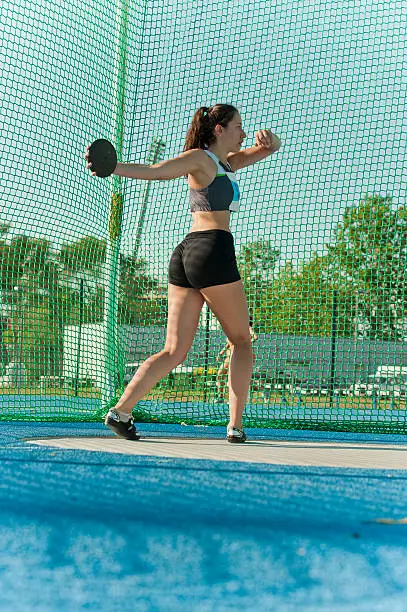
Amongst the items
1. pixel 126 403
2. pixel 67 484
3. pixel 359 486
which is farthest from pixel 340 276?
pixel 67 484

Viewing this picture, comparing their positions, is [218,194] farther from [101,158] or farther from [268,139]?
[101,158]

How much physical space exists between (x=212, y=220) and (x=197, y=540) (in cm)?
261

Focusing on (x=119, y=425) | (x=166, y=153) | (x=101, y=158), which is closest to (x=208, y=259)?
(x=101, y=158)

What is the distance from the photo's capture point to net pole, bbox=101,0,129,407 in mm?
6238

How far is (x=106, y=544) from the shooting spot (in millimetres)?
2027

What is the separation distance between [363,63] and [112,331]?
283cm

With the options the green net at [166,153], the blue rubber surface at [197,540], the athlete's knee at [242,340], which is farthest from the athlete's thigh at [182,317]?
the green net at [166,153]

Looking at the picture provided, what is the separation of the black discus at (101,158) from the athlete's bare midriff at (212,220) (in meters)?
0.86

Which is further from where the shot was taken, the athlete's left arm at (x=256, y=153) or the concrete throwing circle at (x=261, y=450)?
the athlete's left arm at (x=256, y=153)

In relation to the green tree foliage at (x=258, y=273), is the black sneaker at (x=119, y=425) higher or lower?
lower

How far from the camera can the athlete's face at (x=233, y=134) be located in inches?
181

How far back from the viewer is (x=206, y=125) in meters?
4.59

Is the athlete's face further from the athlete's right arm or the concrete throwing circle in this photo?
the concrete throwing circle

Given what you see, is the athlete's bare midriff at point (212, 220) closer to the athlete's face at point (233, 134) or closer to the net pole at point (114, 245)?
the athlete's face at point (233, 134)
